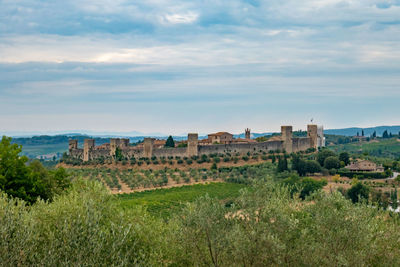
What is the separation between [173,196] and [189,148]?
23888mm

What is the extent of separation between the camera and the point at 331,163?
195 ft

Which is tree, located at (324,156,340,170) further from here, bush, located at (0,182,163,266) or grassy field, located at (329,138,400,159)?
bush, located at (0,182,163,266)

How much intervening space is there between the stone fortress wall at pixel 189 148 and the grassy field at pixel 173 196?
15.0 m

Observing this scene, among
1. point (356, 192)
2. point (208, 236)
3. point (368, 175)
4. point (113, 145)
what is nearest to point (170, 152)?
point (113, 145)

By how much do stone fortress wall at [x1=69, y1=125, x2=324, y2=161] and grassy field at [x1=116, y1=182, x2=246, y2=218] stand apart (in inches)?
591

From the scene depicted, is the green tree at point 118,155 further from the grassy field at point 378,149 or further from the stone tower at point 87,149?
the grassy field at point 378,149

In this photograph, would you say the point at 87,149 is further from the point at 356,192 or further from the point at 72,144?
the point at 356,192

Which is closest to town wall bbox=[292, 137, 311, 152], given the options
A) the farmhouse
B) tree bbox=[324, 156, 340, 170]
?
tree bbox=[324, 156, 340, 170]

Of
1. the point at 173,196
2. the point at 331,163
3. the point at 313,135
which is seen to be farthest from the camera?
the point at 313,135

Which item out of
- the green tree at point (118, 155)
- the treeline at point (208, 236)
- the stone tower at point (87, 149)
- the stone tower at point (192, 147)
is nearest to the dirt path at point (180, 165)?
the green tree at point (118, 155)

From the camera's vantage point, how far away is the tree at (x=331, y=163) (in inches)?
2343

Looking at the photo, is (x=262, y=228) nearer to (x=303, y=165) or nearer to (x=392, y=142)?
(x=303, y=165)

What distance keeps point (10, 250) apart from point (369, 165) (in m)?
52.6

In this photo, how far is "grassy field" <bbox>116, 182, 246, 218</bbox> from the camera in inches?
1467
